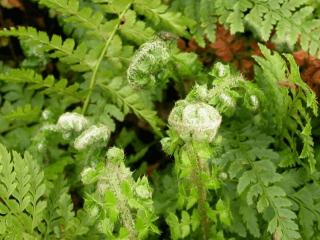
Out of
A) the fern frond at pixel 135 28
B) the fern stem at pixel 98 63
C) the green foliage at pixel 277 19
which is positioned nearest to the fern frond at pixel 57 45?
the fern stem at pixel 98 63

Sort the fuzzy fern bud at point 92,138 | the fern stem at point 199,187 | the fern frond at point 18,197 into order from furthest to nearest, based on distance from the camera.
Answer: the fuzzy fern bud at point 92,138
the fern frond at point 18,197
the fern stem at point 199,187

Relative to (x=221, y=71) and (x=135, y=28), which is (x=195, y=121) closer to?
(x=221, y=71)

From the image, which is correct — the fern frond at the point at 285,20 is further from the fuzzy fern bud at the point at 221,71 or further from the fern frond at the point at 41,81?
the fern frond at the point at 41,81

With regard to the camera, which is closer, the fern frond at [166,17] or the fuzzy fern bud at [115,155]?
the fuzzy fern bud at [115,155]

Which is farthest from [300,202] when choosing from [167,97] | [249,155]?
[167,97]

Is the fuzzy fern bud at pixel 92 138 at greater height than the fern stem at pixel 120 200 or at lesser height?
lesser

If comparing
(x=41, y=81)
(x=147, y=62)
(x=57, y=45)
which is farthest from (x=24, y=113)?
(x=147, y=62)

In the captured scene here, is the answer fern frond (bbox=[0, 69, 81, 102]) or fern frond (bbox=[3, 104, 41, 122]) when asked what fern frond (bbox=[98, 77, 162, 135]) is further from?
fern frond (bbox=[3, 104, 41, 122])
